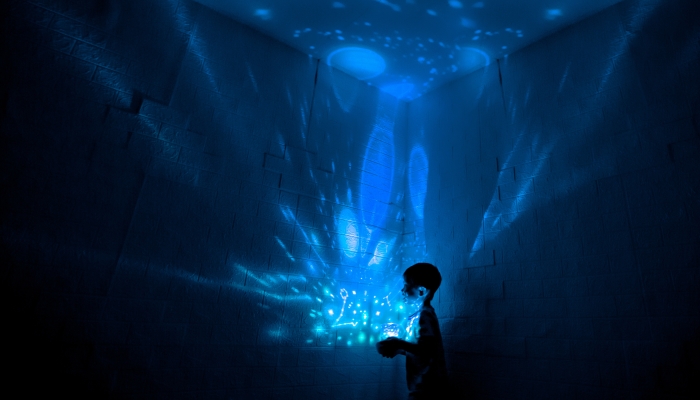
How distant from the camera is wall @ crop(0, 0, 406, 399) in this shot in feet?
5.42

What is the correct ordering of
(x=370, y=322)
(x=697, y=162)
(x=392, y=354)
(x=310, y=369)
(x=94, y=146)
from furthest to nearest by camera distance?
(x=370, y=322)
(x=310, y=369)
(x=392, y=354)
(x=94, y=146)
(x=697, y=162)

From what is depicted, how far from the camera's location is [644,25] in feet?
6.68

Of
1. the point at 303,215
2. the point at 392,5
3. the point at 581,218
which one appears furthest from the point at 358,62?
the point at 581,218

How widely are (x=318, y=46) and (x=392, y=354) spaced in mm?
2092

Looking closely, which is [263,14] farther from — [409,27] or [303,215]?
[303,215]

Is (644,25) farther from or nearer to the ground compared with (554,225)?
farther from the ground

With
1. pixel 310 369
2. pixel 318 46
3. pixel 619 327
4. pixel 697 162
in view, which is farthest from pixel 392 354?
pixel 318 46

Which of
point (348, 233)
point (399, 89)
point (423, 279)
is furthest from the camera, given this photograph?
point (399, 89)

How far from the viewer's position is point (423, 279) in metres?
2.23

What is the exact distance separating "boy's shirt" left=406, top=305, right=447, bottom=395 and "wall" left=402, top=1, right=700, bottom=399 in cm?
39

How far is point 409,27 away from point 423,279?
1623 millimetres

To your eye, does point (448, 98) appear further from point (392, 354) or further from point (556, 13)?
point (392, 354)

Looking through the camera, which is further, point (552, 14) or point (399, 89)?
point (399, 89)

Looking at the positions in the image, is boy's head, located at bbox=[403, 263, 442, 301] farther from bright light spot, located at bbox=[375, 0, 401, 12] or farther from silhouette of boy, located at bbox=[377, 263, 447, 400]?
bright light spot, located at bbox=[375, 0, 401, 12]
